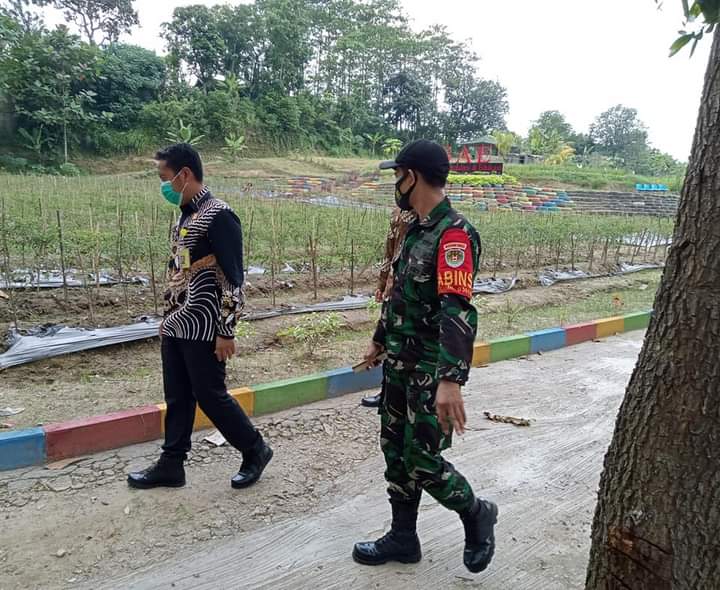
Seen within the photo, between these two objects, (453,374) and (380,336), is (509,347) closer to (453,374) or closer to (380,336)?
(380,336)

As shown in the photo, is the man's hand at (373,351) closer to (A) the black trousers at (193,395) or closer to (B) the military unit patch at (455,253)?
(B) the military unit patch at (455,253)

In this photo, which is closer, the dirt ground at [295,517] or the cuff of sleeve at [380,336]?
the dirt ground at [295,517]

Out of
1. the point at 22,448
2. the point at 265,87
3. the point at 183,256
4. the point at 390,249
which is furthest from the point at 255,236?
the point at 265,87

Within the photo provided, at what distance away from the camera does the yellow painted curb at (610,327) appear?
20.6 feet

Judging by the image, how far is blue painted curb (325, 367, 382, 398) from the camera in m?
4.07

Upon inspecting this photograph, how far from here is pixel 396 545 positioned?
→ 90.8 inches

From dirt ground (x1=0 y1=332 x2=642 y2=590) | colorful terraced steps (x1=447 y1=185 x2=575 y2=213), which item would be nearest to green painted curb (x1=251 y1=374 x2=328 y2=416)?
dirt ground (x1=0 y1=332 x2=642 y2=590)

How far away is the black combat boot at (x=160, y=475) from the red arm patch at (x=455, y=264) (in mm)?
1618

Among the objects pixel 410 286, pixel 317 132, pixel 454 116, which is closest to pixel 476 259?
pixel 410 286

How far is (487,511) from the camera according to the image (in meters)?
2.27

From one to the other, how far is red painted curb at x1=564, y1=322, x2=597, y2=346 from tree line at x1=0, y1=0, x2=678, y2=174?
86.2 feet

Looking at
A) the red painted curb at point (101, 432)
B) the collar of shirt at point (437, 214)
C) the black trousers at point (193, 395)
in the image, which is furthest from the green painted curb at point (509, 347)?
the collar of shirt at point (437, 214)

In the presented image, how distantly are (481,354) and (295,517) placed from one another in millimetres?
2829

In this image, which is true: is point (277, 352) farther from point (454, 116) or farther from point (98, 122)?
point (454, 116)
